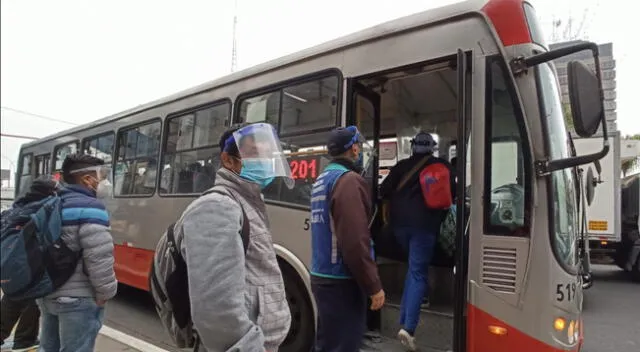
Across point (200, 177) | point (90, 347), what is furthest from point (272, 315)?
point (200, 177)

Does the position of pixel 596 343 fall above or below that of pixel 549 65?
below

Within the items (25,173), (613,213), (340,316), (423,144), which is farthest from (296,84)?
(25,173)

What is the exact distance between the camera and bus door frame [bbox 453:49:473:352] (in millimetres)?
2963

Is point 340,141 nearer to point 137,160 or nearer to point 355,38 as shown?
point 355,38

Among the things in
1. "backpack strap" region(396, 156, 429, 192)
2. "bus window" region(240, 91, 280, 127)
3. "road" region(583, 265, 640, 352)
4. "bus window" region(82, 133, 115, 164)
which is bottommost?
"road" region(583, 265, 640, 352)

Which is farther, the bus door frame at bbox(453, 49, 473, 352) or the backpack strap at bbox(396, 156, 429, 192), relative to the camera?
the backpack strap at bbox(396, 156, 429, 192)

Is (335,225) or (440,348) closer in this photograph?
(335,225)

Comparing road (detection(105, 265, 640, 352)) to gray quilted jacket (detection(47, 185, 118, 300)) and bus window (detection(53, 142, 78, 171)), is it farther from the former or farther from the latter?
bus window (detection(53, 142, 78, 171))

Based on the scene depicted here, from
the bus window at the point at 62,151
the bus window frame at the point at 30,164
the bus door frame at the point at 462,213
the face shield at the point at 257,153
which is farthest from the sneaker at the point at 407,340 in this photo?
the bus window frame at the point at 30,164

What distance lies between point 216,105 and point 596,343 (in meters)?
5.37

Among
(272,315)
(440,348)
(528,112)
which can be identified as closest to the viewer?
(272,315)

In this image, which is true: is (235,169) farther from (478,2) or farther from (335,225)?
(478,2)

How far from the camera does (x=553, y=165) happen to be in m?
2.80

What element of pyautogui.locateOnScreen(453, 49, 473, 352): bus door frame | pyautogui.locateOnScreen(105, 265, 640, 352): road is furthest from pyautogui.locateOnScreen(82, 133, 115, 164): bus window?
pyautogui.locateOnScreen(453, 49, 473, 352): bus door frame
